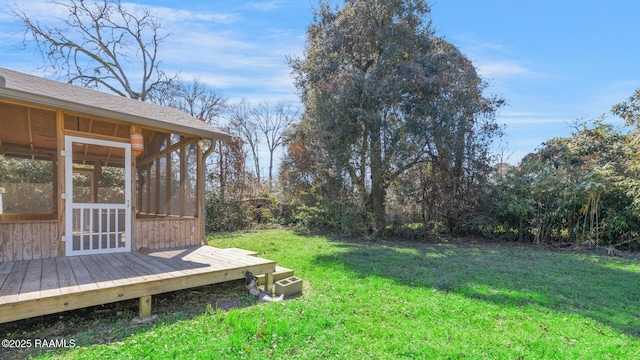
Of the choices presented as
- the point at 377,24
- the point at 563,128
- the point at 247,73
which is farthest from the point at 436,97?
the point at 247,73

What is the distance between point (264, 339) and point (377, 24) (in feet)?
29.5

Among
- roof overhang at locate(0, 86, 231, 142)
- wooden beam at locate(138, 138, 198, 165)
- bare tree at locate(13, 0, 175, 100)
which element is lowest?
wooden beam at locate(138, 138, 198, 165)

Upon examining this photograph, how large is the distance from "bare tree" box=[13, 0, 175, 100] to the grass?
15.7m

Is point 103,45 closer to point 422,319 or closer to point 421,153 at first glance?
point 421,153

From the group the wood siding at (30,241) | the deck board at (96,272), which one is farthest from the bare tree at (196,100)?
the deck board at (96,272)

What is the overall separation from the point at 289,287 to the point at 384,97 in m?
6.22

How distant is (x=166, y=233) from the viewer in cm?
548

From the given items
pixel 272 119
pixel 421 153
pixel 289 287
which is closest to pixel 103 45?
pixel 272 119

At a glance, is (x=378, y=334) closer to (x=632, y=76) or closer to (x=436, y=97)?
(x=436, y=97)

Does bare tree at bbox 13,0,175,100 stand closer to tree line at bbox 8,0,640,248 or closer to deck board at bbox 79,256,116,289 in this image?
tree line at bbox 8,0,640,248

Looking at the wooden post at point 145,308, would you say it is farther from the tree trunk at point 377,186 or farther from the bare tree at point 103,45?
the bare tree at point 103,45

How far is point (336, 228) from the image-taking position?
996cm

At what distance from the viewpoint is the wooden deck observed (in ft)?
8.97

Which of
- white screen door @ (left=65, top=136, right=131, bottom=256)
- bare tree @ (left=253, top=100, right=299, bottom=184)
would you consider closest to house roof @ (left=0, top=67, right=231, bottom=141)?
white screen door @ (left=65, top=136, right=131, bottom=256)
